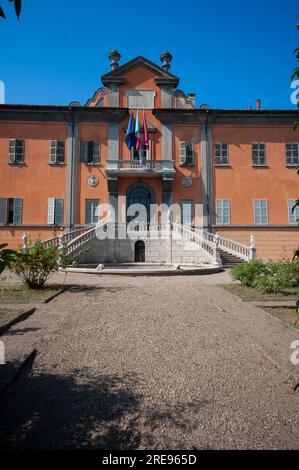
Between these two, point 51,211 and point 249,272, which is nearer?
point 249,272

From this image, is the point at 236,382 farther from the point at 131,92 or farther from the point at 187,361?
the point at 131,92

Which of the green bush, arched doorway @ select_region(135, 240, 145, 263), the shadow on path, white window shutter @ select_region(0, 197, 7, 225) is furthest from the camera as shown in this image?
white window shutter @ select_region(0, 197, 7, 225)

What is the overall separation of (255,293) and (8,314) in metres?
5.95

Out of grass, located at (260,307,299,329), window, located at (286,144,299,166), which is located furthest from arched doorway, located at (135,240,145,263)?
grass, located at (260,307,299,329)

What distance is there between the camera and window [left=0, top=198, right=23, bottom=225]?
65.7 feet

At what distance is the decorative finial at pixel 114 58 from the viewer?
21.6 m

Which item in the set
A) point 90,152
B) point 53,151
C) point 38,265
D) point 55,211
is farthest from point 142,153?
point 38,265

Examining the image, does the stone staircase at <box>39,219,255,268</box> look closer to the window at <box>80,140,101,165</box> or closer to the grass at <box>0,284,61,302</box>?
the window at <box>80,140,101,165</box>

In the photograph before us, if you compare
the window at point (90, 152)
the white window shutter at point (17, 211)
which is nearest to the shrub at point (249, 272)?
the window at point (90, 152)

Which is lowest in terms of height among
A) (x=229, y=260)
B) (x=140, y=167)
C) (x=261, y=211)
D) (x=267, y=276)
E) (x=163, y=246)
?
(x=267, y=276)

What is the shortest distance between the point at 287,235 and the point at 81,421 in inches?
819

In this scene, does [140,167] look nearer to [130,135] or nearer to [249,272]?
[130,135]

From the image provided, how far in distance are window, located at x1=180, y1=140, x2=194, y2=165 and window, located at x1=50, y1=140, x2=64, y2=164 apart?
807cm

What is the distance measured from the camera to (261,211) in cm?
2098
